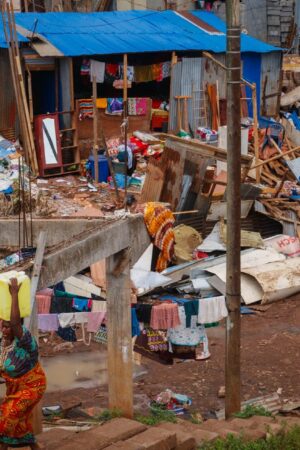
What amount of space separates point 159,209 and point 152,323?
204 centimetres

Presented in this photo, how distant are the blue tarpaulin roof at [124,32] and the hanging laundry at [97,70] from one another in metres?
0.48

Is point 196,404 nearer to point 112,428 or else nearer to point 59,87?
point 112,428

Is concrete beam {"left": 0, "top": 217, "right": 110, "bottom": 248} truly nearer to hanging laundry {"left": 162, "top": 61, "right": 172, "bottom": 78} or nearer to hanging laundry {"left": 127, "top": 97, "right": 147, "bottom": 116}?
hanging laundry {"left": 127, "top": 97, "right": 147, "bottom": 116}

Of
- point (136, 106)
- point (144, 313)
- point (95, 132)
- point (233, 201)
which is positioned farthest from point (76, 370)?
point (136, 106)

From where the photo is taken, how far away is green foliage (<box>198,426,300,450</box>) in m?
8.25

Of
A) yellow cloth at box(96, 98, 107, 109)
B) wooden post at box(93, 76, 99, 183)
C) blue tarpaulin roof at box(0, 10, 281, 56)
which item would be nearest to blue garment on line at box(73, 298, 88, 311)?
wooden post at box(93, 76, 99, 183)

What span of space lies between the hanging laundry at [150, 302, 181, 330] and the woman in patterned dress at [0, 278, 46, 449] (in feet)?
15.4

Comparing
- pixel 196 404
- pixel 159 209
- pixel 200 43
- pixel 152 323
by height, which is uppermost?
pixel 200 43

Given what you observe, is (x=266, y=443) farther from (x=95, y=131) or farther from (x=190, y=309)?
(x=95, y=131)

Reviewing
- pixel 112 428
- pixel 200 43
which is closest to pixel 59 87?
pixel 200 43

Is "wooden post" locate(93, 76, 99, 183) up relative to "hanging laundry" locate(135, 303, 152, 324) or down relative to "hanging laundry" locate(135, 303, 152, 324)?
up

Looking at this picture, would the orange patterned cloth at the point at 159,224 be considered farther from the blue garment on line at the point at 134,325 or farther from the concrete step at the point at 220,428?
the concrete step at the point at 220,428

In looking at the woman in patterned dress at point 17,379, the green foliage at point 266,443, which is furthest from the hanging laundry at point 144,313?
the woman in patterned dress at point 17,379

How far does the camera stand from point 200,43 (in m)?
25.6
